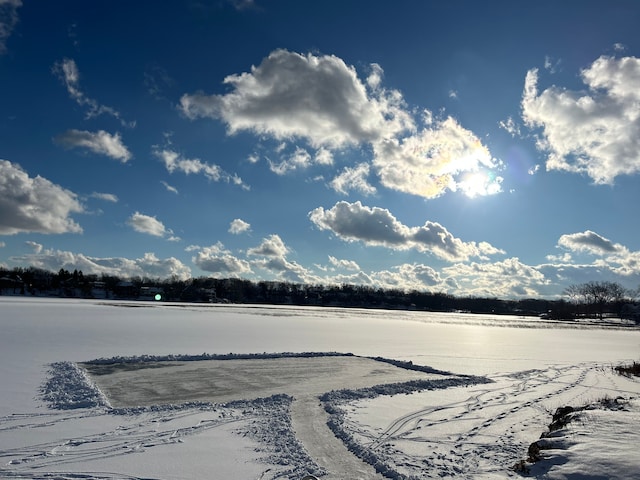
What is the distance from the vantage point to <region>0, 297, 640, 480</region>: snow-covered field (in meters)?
6.82

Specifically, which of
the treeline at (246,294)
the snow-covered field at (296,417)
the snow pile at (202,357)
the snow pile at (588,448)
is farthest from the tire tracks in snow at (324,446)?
the treeline at (246,294)

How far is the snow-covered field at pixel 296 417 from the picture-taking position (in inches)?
268

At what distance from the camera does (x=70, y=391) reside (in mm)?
11195

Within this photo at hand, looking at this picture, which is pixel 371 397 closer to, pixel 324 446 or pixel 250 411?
pixel 250 411

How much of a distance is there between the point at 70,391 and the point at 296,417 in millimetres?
5801

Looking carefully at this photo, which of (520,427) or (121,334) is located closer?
(520,427)

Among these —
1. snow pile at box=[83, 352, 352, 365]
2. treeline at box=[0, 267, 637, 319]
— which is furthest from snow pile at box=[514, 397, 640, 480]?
treeline at box=[0, 267, 637, 319]

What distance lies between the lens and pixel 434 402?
11.8 metres

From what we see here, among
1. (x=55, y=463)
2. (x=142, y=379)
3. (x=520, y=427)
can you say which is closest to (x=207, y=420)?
(x=55, y=463)

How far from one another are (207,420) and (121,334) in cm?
1815

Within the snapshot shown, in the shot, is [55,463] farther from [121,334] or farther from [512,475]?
[121,334]

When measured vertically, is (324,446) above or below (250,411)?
above

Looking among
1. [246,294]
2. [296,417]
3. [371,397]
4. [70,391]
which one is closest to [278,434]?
[296,417]

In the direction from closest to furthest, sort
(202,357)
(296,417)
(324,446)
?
(324,446) < (296,417) < (202,357)
